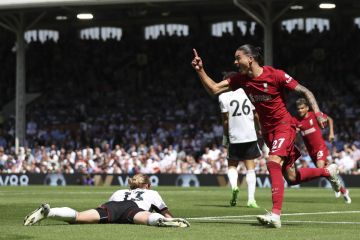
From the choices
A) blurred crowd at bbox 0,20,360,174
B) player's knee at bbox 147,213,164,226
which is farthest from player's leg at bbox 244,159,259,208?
blurred crowd at bbox 0,20,360,174

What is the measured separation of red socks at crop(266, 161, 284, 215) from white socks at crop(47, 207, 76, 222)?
246 cm

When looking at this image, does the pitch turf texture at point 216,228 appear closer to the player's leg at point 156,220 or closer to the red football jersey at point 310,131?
the player's leg at point 156,220

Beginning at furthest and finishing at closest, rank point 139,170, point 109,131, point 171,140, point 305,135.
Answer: point 109,131
point 171,140
point 139,170
point 305,135

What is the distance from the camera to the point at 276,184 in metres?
12.2

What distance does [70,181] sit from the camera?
3772 cm

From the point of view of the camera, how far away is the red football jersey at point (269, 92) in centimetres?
1242

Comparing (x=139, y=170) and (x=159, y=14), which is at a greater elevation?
(x=159, y=14)

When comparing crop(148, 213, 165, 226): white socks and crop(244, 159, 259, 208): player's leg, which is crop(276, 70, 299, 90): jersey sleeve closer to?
crop(148, 213, 165, 226): white socks

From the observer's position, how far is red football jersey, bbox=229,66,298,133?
40.8 ft

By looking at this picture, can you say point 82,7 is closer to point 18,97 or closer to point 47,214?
point 18,97

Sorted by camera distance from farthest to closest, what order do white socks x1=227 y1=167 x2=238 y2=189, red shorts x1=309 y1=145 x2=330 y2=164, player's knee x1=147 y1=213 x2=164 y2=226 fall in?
red shorts x1=309 y1=145 x2=330 y2=164
white socks x1=227 y1=167 x2=238 y2=189
player's knee x1=147 y1=213 x2=164 y2=226

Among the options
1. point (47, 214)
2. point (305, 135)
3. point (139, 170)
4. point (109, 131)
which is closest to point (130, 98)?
point (109, 131)

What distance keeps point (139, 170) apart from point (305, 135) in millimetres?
17346

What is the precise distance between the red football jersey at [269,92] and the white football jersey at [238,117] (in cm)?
581
